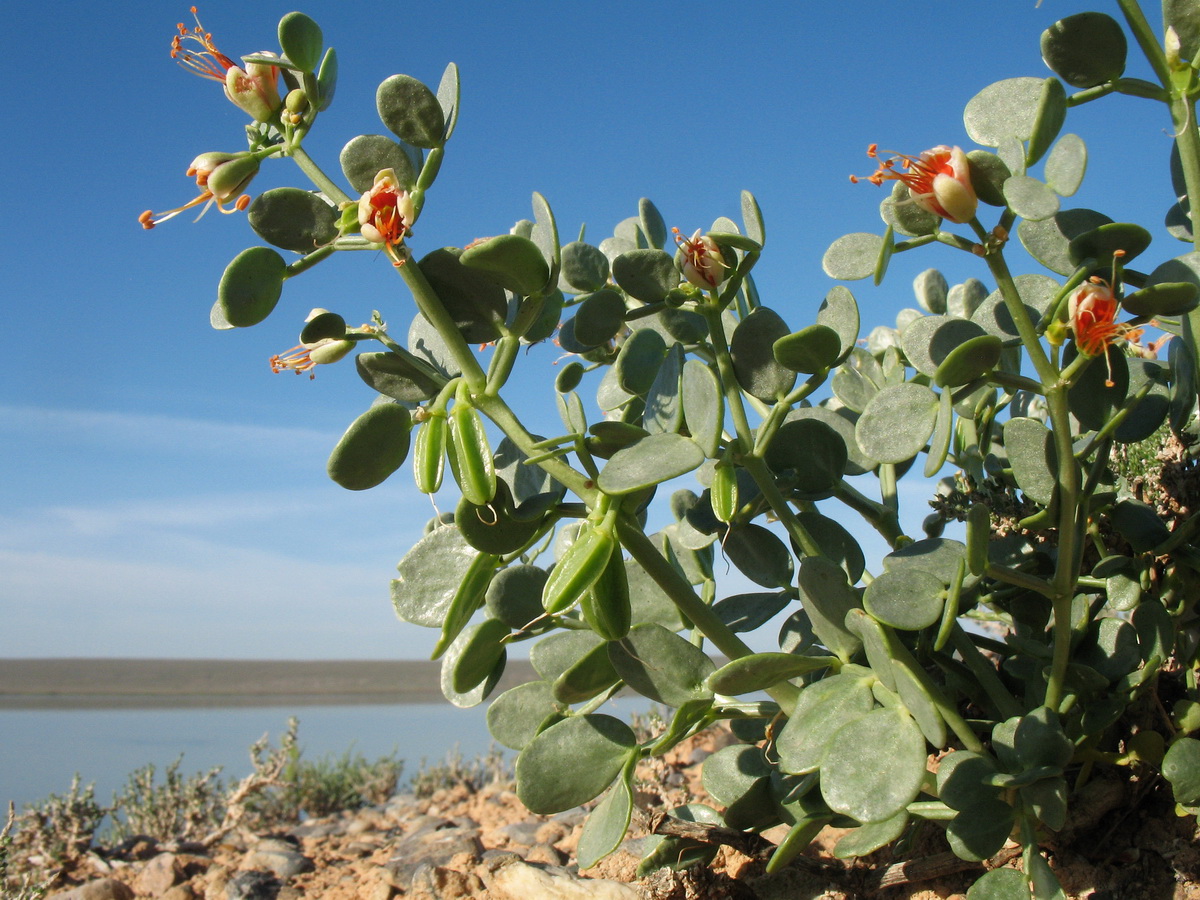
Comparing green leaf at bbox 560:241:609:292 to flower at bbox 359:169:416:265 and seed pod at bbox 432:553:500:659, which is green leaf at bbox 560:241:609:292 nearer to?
flower at bbox 359:169:416:265

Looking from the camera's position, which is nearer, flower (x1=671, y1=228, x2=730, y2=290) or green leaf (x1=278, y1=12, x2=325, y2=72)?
green leaf (x1=278, y1=12, x2=325, y2=72)

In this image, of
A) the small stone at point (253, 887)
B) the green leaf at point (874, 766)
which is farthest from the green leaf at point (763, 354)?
the small stone at point (253, 887)

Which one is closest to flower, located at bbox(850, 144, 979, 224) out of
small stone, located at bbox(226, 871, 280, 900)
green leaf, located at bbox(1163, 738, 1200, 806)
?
green leaf, located at bbox(1163, 738, 1200, 806)

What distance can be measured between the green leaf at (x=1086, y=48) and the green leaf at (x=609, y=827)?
34.6 inches

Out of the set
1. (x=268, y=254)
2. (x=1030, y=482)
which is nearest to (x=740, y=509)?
(x=1030, y=482)

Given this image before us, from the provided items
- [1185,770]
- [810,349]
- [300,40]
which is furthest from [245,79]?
[1185,770]

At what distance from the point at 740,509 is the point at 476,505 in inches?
14.6

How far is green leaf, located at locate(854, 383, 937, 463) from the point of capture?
871 mm

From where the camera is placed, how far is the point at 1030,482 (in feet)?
3.35

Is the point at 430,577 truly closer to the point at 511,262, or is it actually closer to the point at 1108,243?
the point at 511,262

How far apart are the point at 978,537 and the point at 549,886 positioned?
85 centimetres

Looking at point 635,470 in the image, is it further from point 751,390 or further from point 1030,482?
point 1030,482

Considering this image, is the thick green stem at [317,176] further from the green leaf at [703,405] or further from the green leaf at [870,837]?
the green leaf at [870,837]

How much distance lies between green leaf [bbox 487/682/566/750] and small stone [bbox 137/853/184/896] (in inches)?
44.2
